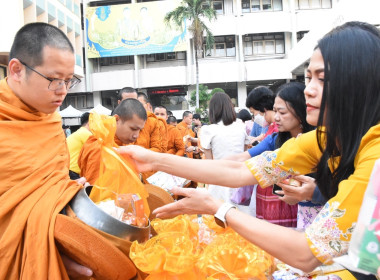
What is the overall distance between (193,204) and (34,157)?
664 millimetres

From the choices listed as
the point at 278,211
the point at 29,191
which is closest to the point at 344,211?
the point at 29,191

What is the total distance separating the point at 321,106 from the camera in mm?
1096

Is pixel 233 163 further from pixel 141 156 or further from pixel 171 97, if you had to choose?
pixel 171 97

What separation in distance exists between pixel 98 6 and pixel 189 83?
336 inches

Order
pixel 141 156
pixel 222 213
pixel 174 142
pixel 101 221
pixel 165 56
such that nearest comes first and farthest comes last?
pixel 101 221 < pixel 222 213 < pixel 141 156 < pixel 174 142 < pixel 165 56

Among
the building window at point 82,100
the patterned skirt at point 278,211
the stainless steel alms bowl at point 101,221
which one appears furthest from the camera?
the building window at point 82,100

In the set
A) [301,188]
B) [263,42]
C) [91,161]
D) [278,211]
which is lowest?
[278,211]

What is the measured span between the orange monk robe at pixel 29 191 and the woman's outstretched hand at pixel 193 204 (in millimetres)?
386

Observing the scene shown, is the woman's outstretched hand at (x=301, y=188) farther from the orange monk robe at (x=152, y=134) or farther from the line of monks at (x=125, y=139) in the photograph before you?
the orange monk robe at (x=152, y=134)

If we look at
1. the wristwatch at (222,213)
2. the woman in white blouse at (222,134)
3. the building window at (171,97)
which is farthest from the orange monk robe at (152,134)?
the building window at (171,97)

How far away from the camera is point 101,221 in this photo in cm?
104

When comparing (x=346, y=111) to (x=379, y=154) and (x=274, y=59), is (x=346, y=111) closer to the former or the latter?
(x=379, y=154)

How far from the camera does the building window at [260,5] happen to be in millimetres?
21906

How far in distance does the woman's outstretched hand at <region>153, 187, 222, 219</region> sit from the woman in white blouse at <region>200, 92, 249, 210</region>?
2165 millimetres
